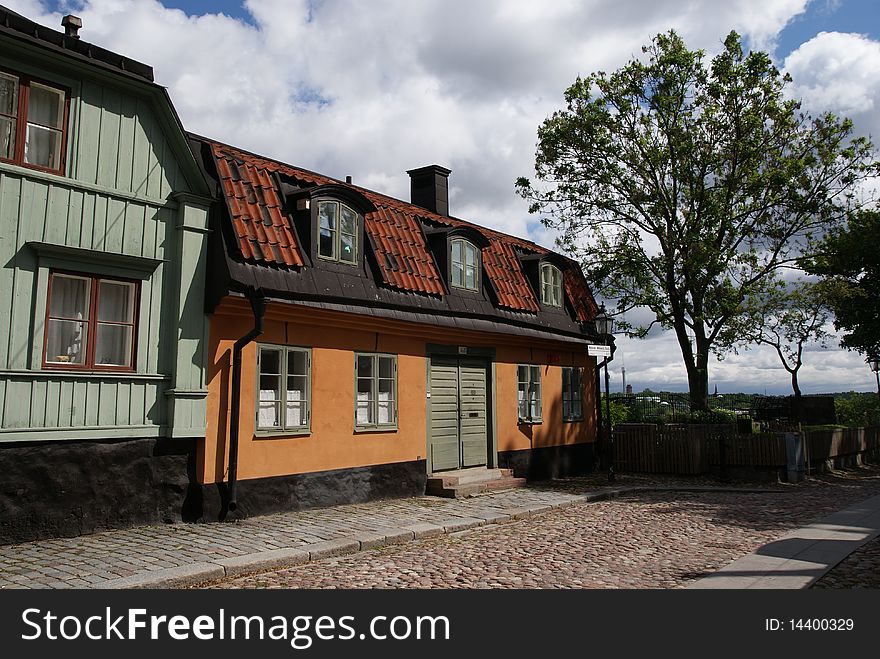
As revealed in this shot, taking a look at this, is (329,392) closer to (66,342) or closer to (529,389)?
(66,342)

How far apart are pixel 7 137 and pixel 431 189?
11092mm

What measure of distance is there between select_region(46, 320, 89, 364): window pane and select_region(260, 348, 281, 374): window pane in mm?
2716

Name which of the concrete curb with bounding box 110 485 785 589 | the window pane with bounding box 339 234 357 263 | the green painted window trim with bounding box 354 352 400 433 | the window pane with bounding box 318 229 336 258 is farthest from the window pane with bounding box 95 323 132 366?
the green painted window trim with bounding box 354 352 400 433

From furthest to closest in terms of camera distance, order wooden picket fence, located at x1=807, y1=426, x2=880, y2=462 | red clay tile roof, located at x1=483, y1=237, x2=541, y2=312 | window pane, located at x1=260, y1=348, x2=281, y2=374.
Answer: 1. wooden picket fence, located at x1=807, y1=426, x2=880, y2=462
2. red clay tile roof, located at x1=483, y1=237, x2=541, y2=312
3. window pane, located at x1=260, y1=348, x2=281, y2=374

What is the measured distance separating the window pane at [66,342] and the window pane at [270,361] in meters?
2.72

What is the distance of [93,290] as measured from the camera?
31.2ft

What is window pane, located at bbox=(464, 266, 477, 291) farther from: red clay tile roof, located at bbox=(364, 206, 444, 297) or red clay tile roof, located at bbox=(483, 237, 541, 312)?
red clay tile roof, located at bbox=(364, 206, 444, 297)

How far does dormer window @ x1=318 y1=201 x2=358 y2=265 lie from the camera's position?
1239 cm

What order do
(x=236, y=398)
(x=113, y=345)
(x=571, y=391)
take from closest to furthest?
(x=113, y=345), (x=236, y=398), (x=571, y=391)

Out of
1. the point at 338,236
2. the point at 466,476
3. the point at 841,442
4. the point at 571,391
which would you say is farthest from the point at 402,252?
the point at 841,442

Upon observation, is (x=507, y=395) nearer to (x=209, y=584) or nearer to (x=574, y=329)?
(x=574, y=329)

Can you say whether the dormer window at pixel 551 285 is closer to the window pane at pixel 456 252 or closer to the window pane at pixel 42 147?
the window pane at pixel 456 252
